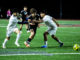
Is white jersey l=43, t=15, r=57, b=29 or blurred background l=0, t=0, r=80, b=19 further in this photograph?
blurred background l=0, t=0, r=80, b=19

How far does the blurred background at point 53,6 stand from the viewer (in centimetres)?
5612

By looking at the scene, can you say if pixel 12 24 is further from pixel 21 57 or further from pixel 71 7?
pixel 71 7

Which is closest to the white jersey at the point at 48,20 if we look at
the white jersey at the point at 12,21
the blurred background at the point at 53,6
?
the white jersey at the point at 12,21

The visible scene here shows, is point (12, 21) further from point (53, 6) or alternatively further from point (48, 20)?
point (53, 6)

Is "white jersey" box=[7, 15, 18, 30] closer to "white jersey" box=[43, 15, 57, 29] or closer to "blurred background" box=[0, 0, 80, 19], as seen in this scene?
"white jersey" box=[43, 15, 57, 29]

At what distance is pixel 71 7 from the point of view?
56594mm

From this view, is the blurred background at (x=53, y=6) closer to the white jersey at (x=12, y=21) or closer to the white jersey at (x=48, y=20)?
the white jersey at (x=48, y=20)

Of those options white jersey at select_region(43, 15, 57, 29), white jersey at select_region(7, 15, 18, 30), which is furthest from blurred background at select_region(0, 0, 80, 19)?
white jersey at select_region(7, 15, 18, 30)

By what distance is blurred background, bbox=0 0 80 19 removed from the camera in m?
56.1

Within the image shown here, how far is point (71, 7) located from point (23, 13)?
33101mm

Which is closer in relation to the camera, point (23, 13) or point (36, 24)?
point (36, 24)

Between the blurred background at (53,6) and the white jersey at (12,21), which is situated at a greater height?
the white jersey at (12,21)

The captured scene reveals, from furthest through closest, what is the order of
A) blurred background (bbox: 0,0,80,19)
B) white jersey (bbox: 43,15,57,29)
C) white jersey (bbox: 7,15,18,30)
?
1. blurred background (bbox: 0,0,80,19)
2. white jersey (bbox: 43,15,57,29)
3. white jersey (bbox: 7,15,18,30)

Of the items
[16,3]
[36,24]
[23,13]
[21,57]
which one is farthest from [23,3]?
[21,57]
